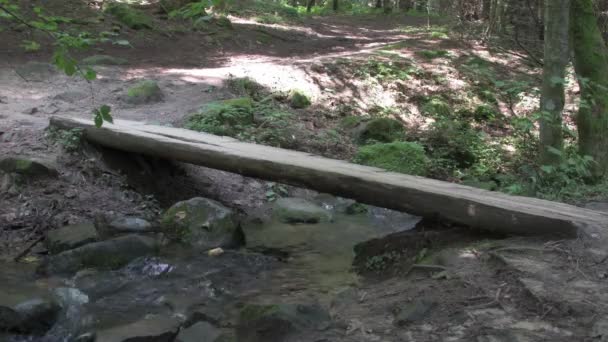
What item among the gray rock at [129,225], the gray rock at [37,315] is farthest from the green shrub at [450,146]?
the gray rock at [37,315]

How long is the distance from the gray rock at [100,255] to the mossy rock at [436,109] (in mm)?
7838

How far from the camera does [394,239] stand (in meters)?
5.50

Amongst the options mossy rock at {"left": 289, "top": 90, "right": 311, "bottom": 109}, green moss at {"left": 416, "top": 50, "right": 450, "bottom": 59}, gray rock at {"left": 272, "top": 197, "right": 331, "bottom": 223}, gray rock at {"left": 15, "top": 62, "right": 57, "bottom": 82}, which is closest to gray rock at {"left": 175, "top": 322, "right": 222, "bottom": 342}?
gray rock at {"left": 272, "top": 197, "right": 331, "bottom": 223}

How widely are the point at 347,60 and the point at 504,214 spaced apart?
9.57m

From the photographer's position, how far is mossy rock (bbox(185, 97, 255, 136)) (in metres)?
9.23

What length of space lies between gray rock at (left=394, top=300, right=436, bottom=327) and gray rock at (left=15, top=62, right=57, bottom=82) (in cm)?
943

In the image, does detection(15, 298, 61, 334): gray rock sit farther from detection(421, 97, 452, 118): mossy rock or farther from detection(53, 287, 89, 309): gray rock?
detection(421, 97, 452, 118): mossy rock

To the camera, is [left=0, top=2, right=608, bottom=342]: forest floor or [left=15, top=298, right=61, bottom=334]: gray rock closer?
[left=0, top=2, right=608, bottom=342]: forest floor

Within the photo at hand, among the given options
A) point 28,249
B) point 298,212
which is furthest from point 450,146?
point 28,249

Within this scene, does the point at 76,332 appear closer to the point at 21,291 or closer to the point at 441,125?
the point at 21,291

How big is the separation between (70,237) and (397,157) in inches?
200

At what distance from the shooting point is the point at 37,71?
37.2 feet

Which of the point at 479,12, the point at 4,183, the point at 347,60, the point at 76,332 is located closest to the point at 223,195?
the point at 4,183

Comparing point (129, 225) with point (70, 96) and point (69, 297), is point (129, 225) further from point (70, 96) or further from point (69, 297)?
point (70, 96)
